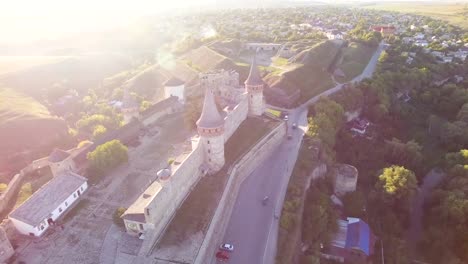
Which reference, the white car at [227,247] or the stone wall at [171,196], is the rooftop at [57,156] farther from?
the white car at [227,247]

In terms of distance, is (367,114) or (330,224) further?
(367,114)

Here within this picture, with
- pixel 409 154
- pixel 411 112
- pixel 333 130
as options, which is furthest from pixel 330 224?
pixel 411 112

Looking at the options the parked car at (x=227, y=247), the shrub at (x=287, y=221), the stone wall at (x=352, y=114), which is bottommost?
the stone wall at (x=352, y=114)

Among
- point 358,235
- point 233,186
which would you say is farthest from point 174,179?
point 358,235

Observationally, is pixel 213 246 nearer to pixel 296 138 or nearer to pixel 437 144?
pixel 296 138

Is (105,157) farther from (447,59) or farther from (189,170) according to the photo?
(447,59)

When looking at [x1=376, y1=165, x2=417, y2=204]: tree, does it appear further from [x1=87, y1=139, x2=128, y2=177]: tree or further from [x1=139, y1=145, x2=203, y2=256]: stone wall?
[x1=87, y1=139, x2=128, y2=177]: tree

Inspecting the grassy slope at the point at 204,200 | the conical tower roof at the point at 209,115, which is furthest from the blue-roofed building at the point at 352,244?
the conical tower roof at the point at 209,115
